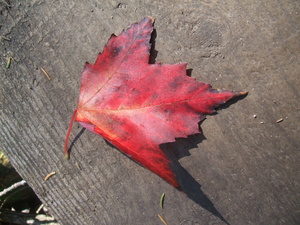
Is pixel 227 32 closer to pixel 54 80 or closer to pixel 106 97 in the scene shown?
pixel 106 97

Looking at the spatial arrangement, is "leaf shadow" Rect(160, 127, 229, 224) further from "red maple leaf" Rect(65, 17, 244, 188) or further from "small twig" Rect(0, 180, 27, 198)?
"small twig" Rect(0, 180, 27, 198)

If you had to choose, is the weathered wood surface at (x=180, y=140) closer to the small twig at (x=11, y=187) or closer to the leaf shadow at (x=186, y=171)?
the leaf shadow at (x=186, y=171)

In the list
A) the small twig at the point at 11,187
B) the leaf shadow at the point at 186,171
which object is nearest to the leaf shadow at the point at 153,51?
the leaf shadow at the point at 186,171

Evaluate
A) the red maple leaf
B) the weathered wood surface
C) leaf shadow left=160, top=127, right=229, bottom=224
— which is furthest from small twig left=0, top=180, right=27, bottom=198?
leaf shadow left=160, top=127, right=229, bottom=224

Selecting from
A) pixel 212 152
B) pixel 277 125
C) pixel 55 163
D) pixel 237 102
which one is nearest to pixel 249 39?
pixel 237 102

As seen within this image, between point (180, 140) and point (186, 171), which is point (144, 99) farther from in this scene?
point (186, 171)

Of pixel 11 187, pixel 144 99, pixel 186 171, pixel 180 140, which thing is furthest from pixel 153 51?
pixel 11 187

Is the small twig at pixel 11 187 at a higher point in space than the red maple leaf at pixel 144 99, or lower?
lower
